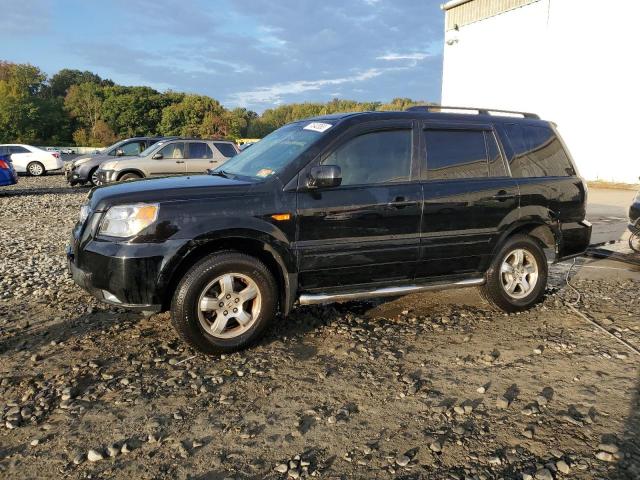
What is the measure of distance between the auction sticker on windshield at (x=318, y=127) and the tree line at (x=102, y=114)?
2366 inches

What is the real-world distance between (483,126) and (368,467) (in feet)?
11.6

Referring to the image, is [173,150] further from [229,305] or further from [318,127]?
[229,305]

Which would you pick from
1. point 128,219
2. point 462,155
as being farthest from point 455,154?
point 128,219

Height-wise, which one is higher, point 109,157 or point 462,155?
point 109,157

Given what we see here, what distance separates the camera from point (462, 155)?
15.5ft

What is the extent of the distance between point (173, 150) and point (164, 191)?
1099 cm

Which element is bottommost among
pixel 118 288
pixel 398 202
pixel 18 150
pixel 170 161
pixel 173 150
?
pixel 118 288

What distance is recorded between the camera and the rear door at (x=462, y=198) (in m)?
4.49

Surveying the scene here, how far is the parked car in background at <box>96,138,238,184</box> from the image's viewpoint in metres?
13.5

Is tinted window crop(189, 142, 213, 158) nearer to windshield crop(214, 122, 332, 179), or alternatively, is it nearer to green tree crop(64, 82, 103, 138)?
windshield crop(214, 122, 332, 179)

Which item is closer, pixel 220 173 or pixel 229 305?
pixel 229 305

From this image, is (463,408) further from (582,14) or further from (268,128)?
(268,128)

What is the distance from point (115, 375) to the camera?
3523 mm

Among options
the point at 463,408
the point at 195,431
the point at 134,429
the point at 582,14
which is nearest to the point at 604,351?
→ the point at 463,408
